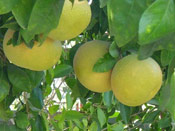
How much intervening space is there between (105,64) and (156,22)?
0.51m

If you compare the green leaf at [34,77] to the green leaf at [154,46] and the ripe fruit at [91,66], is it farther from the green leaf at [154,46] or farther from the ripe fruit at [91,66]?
the green leaf at [154,46]

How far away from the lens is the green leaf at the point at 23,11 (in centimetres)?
68

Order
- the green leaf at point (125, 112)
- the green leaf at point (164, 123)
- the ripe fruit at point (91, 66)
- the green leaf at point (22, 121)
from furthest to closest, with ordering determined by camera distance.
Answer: the green leaf at point (164, 123), the green leaf at point (125, 112), the green leaf at point (22, 121), the ripe fruit at point (91, 66)

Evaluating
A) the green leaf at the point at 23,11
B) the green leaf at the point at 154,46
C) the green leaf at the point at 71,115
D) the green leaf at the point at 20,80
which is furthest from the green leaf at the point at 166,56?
the green leaf at the point at 71,115

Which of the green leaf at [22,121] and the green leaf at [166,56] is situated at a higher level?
the green leaf at [166,56]

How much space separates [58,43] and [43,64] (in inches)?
2.9

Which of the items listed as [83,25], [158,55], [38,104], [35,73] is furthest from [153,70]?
[38,104]

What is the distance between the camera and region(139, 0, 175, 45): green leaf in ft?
1.83

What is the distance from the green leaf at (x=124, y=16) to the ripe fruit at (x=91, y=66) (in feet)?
1.43

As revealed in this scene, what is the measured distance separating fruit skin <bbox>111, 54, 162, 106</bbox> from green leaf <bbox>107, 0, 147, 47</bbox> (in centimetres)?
38

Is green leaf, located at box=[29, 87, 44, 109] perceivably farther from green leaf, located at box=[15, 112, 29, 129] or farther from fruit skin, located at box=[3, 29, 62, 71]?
fruit skin, located at box=[3, 29, 62, 71]

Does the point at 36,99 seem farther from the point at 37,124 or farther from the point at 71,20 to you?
the point at 71,20

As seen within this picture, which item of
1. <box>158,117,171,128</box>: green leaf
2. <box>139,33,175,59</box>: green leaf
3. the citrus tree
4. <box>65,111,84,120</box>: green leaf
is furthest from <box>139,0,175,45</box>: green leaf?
<box>158,117,171,128</box>: green leaf

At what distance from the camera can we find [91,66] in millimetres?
1068
